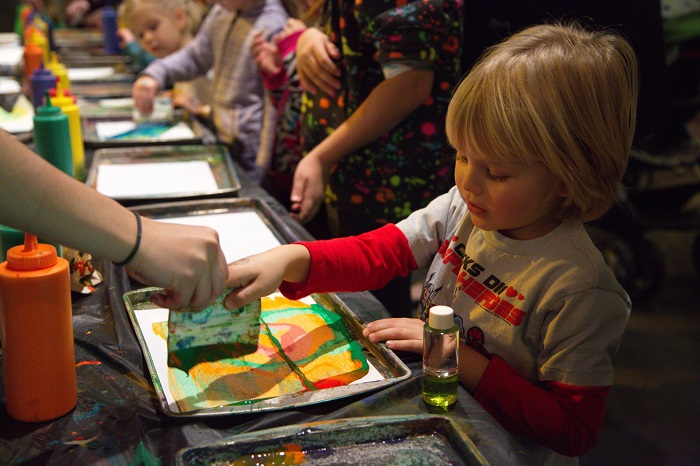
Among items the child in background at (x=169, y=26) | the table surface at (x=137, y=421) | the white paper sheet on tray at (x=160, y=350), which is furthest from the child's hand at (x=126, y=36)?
the table surface at (x=137, y=421)

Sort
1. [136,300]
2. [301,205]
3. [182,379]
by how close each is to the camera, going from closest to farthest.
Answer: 1. [182,379]
2. [136,300]
3. [301,205]

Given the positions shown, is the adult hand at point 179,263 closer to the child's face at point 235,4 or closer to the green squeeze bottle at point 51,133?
the green squeeze bottle at point 51,133

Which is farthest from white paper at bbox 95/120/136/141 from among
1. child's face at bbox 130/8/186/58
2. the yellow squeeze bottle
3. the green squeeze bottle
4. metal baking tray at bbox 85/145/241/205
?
child's face at bbox 130/8/186/58

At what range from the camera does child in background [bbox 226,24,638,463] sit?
93 centimetres

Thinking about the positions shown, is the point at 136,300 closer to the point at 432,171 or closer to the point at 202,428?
the point at 202,428

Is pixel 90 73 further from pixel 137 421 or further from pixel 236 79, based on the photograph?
pixel 137 421

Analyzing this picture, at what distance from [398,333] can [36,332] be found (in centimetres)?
48

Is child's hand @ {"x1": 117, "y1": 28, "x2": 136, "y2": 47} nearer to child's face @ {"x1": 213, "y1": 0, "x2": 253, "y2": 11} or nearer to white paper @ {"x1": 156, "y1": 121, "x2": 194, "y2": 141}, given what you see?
child's face @ {"x1": 213, "y1": 0, "x2": 253, "y2": 11}

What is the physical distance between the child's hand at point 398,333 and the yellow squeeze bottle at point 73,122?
947 mm

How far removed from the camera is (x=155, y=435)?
2.74ft

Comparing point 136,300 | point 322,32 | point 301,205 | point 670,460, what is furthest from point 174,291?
point 670,460

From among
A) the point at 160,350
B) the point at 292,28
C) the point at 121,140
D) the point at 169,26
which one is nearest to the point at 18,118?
the point at 121,140

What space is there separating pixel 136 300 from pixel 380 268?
402mm

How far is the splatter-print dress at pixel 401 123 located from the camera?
150 cm
